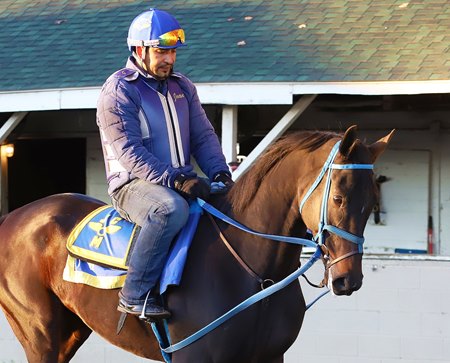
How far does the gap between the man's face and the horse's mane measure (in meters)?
0.77

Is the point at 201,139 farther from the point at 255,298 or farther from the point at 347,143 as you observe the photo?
the point at 347,143

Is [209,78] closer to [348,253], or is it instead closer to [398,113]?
[398,113]

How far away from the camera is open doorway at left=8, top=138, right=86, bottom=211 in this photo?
13734mm

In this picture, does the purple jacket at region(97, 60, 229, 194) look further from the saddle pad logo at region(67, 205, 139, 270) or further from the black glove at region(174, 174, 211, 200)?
the saddle pad logo at region(67, 205, 139, 270)

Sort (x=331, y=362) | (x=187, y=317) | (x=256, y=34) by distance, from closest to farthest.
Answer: (x=187, y=317) → (x=331, y=362) → (x=256, y=34)

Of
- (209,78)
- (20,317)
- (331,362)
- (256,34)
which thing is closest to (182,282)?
(20,317)

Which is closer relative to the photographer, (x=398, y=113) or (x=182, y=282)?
(x=182, y=282)

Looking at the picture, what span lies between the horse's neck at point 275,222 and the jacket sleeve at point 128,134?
1.63 ft

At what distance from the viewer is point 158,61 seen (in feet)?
17.9

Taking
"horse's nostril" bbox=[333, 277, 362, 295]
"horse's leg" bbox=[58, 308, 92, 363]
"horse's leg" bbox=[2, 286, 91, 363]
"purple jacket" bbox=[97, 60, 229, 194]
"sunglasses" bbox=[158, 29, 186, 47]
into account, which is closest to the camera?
"horse's nostril" bbox=[333, 277, 362, 295]

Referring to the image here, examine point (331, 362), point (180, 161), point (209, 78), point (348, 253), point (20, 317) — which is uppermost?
point (209, 78)

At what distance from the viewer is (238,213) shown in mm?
5246

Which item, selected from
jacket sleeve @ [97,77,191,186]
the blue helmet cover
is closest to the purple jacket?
jacket sleeve @ [97,77,191,186]

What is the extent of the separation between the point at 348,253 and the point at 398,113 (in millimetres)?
7135
